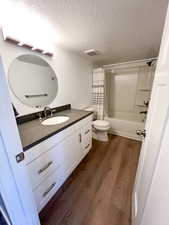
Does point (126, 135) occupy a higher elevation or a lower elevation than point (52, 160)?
lower

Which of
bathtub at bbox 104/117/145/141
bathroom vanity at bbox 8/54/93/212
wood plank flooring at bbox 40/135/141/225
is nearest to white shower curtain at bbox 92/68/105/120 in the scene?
bathtub at bbox 104/117/145/141

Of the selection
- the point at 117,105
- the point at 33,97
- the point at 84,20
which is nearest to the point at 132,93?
the point at 117,105

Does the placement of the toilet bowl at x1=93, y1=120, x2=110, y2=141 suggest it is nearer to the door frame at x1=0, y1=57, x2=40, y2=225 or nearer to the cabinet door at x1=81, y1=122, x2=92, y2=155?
the cabinet door at x1=81, y1=122, x2=92, y2=155

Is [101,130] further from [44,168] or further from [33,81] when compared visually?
[33,81]

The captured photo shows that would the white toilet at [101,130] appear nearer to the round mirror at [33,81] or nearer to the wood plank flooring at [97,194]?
the wood plank flooring at [97,194]

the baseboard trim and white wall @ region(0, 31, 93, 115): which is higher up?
white wall @ region(0, 31, 93, 115)

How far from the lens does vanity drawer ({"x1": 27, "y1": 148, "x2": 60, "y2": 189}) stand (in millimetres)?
904

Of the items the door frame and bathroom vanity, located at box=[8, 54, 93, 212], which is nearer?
the door frame

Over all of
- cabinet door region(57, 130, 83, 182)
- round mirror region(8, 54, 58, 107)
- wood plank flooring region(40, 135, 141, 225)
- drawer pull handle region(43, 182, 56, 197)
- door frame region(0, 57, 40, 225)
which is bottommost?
wood plank flooring region(40, 135, 141, 225)

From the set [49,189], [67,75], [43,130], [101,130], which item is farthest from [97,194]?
[67,75]

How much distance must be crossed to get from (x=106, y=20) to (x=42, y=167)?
5.41 feet

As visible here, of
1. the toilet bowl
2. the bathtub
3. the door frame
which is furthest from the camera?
the bathtub

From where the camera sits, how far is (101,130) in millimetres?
2410

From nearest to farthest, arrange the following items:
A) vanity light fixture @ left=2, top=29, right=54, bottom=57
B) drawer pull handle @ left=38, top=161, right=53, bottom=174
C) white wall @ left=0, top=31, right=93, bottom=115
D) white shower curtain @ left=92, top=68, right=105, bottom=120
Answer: drawer pull handle @ left=38, top=161, right=53, bottom=174 < vanity light fixture @ left=2, top=29, right=54, bottom=57 < white wall @ left=0, top=31, right=93, bottom=115 < white shower curtain @ left=92, top=68, right=105, bottom=120
